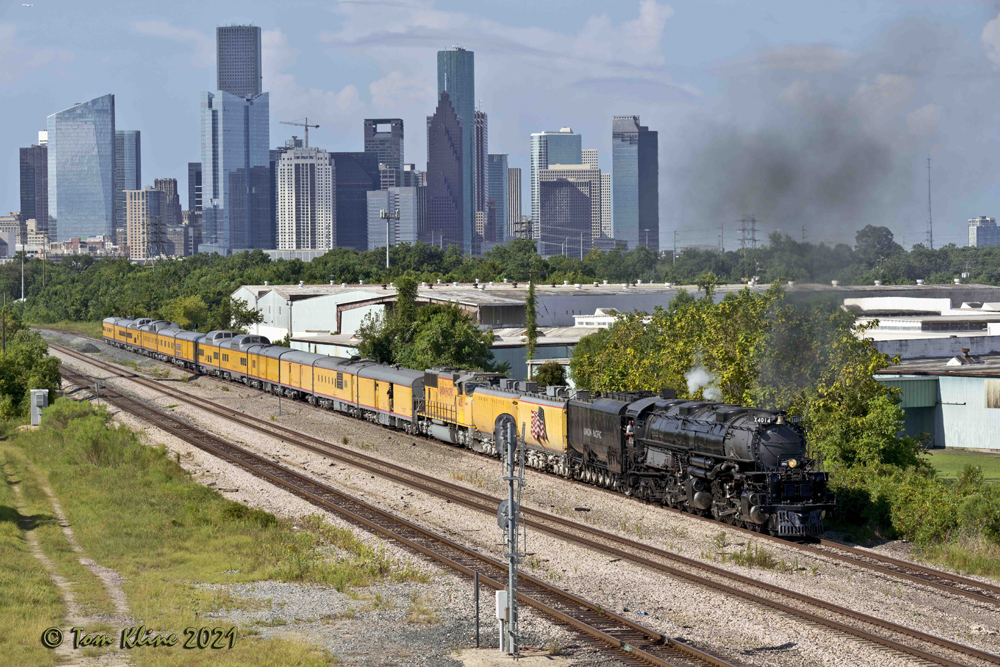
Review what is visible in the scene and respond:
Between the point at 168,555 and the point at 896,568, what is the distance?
18489 mm

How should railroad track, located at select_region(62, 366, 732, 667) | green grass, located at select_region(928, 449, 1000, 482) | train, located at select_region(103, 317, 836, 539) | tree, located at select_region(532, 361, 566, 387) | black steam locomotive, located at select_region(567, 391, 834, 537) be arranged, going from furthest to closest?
tree, located at select_region(532, 361, 566, 387), green grass, located at select_region(928, 449, 1000, 482), train, located at select_region(103, 317, 836, 539), black steam locomotive, located at select_region(567, 391, 834, 537), railroad track, located at select_region(62, 366, 732, 667)

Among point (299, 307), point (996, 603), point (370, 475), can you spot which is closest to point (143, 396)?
point (370, 475)

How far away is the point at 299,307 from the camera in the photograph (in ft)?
374

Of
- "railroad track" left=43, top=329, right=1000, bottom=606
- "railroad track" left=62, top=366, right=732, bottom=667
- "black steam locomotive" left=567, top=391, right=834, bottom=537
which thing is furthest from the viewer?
"black steam locomotive" left=567, top=391, right=834, bottom=537

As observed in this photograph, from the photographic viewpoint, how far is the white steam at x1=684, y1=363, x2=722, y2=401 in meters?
40.6

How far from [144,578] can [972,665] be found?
17.9 metres

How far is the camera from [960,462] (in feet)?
161

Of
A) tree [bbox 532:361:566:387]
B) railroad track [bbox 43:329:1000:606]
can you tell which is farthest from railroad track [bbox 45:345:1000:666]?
tree [bbox 532:361:566:387]

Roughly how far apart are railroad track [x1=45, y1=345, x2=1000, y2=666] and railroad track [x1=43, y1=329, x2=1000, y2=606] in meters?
0.62

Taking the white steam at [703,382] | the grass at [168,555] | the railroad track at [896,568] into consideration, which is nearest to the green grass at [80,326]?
the grass at [168,555]

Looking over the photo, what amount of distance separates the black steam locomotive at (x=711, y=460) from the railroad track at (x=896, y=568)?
352 millimetres

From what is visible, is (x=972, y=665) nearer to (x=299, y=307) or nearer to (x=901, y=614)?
(x=901, y=614)

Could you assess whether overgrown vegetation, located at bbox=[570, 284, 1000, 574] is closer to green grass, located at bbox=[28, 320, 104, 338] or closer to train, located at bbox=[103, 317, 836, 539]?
train, located at bbox=[103, 317, 836, 539]

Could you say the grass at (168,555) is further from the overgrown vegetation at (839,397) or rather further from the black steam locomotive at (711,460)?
the overgrown vegetation at (839,397)
